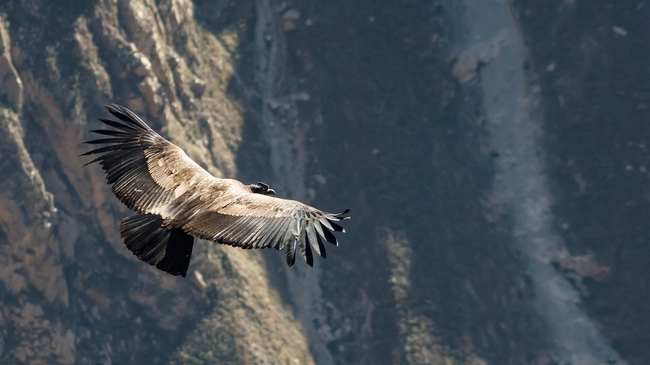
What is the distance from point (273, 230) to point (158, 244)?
2966 millimetres

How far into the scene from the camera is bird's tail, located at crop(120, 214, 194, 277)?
22.2 meters

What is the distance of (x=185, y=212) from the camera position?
23.2 m

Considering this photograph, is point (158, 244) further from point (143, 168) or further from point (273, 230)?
point (143, 168)

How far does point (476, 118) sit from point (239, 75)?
29464 millimetres

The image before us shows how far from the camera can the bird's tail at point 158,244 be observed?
22.2 m

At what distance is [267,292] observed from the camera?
90.5m

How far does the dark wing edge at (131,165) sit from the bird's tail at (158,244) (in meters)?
1.24

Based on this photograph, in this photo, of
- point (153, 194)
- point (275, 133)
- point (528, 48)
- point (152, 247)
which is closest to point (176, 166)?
point (153, 194)

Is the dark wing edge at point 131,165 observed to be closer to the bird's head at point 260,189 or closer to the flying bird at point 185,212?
the flying bird at point 185,212

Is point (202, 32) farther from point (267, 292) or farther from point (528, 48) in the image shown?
point (528, 48)

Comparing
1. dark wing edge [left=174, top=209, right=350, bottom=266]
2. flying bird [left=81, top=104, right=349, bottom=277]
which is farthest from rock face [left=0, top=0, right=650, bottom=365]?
dark wing edge [left=174, top=209, right=350, bottom=266]

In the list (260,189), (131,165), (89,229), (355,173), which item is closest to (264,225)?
(260,189)

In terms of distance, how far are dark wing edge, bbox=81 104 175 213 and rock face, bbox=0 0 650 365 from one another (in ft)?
196

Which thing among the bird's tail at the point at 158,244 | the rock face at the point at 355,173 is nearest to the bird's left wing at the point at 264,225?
the bird's tail at the point at 158,244
